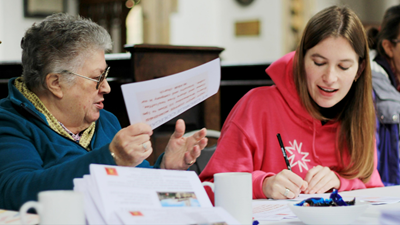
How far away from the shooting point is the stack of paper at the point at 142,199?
795 millimetres

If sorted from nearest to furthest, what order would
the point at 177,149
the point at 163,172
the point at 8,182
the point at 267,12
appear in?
the point at 163,172 < the point at 8,182 < the point at 177,149 < the point at 267,12

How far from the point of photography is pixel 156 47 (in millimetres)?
2920

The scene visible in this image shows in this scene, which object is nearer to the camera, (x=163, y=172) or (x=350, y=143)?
(x=163, y=172)

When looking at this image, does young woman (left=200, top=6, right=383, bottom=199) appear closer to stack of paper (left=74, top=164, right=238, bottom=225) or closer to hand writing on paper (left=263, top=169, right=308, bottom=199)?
hand writing on paper (left=263, top=169, right=308, bottom=199)

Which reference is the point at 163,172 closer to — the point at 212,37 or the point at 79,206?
the point at 79,206

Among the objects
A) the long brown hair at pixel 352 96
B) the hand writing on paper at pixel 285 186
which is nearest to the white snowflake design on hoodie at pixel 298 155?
the long brown hair at pixel 352 96

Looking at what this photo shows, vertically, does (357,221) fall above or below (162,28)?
below

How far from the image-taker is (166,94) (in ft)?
3.33

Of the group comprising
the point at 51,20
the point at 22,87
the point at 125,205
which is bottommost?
the point at 125,205

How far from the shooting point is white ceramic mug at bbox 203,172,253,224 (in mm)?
930

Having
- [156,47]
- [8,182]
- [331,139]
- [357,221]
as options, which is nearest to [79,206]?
[8,182]

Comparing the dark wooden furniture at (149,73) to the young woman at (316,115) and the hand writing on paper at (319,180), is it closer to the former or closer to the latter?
the young woman at (316,115)

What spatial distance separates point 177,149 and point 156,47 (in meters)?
1.73

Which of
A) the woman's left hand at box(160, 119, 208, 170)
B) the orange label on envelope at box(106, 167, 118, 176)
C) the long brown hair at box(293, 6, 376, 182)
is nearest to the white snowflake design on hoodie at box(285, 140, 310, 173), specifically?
the long brown hair at box(293, 6, 376, 182)
